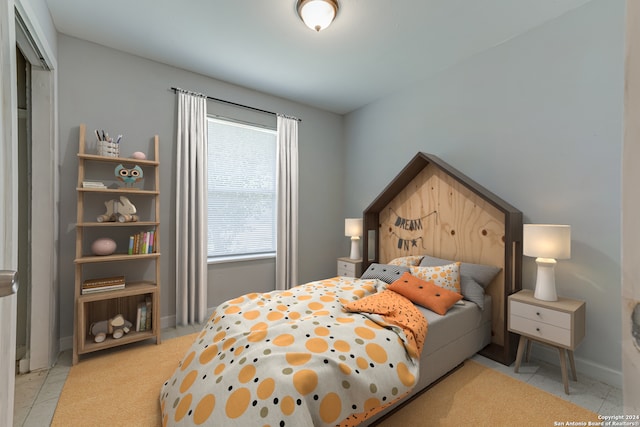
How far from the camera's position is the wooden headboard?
2.31 meters

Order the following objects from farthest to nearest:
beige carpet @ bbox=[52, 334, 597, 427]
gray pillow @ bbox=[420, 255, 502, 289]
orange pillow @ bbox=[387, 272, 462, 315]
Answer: gray pillow @ bbox=[420, 255, 502, 289] → orange pillow @ bbox=[387, 272, 462, 315] → beige carpet @ bbox=[52, 334, 597, 427]

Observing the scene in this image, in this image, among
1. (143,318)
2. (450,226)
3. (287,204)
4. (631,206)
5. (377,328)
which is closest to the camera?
(631,206)

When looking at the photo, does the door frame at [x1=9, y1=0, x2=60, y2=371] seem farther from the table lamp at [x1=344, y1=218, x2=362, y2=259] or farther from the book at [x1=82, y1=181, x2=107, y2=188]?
the table lamp at [x1=344, y1=218, x2=362, y2=259]

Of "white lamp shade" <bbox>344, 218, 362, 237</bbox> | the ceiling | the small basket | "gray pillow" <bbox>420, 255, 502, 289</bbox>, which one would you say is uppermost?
the ceiling

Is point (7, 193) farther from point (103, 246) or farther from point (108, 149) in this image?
point (108, 149)

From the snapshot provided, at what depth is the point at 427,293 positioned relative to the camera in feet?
7.14

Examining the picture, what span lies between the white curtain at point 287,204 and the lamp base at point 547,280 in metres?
2.53

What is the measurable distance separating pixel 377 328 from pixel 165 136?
272 centimetres

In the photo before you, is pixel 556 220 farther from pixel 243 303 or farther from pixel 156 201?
pixel 156 201

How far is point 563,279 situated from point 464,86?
191 cm

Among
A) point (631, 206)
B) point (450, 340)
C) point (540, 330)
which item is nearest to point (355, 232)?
point (450, 340)

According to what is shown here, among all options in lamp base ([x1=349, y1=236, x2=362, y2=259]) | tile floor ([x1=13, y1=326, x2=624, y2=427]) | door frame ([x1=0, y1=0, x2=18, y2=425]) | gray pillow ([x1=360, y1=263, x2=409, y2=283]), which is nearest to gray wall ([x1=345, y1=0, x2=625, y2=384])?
tile floor ([x1=13, y1=326, x2=624, y2=427])

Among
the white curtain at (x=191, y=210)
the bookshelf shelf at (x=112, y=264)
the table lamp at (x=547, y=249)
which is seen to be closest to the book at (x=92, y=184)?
the bookshelf shelf at (x=112, y=264)

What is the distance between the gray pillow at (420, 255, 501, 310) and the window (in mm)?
2225
